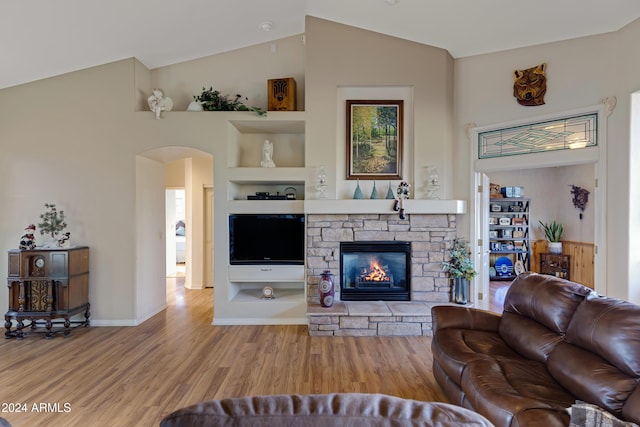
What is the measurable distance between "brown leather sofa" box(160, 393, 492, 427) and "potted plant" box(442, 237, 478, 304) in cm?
397

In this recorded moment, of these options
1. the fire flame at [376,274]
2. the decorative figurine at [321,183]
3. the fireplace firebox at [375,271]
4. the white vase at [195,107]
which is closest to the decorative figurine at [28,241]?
the white vase at [195,107]

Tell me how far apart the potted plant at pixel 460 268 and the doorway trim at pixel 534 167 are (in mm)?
176

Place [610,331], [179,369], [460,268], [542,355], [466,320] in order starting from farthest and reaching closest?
[460,268], [179,369], [466,320], [542,355], [610,331]

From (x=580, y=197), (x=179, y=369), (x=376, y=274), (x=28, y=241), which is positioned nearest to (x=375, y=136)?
(x=376, y=274)

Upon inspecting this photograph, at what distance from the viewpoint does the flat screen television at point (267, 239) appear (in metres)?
4.75

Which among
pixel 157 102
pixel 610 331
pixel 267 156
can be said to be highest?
pixel 157 102

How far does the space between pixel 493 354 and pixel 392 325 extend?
1.81m

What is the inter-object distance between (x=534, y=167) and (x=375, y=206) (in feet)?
6.52

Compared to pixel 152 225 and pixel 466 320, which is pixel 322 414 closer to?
pixel 466 320

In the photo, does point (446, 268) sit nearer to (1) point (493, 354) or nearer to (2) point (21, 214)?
(1) point (493, 354)

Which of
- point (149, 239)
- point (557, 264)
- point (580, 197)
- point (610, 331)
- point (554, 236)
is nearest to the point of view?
point (610, 331)

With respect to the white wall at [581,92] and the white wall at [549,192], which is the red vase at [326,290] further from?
the white wall at [549,192]

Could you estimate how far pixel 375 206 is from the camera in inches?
180

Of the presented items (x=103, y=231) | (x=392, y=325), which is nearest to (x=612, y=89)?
(x=392, y=325)
